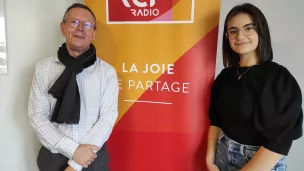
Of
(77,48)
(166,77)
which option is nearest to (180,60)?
(166,77)

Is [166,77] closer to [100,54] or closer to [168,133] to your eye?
[168,133]

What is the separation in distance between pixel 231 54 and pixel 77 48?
876 mm

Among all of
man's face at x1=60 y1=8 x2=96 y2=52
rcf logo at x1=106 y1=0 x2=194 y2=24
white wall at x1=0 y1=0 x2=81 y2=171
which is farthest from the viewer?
white wall at x1=0 y1=0 x2=81 y2=171

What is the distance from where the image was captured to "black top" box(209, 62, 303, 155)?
3.07ft

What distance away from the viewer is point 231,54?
1.22 m

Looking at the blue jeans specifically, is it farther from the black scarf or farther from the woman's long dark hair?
the black scarf

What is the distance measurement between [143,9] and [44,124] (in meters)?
0.91

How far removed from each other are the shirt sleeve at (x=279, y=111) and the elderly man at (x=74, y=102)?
0.79 meters

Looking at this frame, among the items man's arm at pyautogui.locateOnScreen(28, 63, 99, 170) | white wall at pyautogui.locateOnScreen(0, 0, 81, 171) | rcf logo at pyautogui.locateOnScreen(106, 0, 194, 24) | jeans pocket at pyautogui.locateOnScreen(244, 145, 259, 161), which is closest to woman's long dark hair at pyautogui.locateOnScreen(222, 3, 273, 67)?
rcf logo at pyautogui.locateOnScreen(106, 0, 194, 24)

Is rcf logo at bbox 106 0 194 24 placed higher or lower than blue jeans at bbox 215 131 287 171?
higher

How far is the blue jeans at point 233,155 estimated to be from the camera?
1046mm

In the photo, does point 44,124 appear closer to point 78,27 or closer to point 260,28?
point 78,27

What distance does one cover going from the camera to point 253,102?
1026 millimetres

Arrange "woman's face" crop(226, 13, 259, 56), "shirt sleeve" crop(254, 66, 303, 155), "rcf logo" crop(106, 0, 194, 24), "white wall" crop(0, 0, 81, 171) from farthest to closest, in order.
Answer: "white wall" crop(0, 0, 81, 171) → "rcf logo" crop(106, 0, 194, 24) → "woman's face" crop(226, 13, 259, 56) → "shirt sleeve" crop(254, 66, 303, 155)
